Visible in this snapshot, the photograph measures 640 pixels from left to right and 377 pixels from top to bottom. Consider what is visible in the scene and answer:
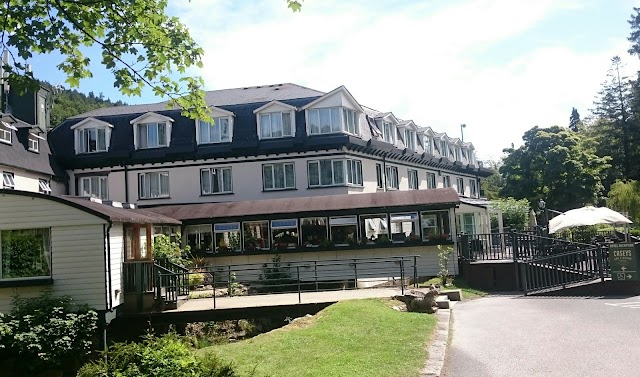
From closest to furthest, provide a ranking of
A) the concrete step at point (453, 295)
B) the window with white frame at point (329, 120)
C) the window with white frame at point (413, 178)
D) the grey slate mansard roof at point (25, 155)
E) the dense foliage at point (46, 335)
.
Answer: the dense foliage at point (46, 335), the concrete step at point (453, 295), the grey slate mansard roof at point (25, 155), the window with white frame at point (329, 120), the window with white frame at point (413, 178)

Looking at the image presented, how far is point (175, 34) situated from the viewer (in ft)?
31.2

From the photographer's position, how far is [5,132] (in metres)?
27.8

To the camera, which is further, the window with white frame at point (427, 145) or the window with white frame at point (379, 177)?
the window with white frame at point (427, 145)

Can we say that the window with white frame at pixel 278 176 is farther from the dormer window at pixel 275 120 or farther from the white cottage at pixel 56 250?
the white cottage at pixel 56 250

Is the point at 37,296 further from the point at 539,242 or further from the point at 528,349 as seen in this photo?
the point at 539,242

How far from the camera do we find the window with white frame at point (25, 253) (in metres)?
16.7

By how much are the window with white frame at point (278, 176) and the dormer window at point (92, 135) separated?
10.0 meters

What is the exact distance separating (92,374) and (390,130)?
30158 millimetres

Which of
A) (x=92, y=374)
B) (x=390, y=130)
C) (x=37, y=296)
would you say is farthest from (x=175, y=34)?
(x=390, y=130)

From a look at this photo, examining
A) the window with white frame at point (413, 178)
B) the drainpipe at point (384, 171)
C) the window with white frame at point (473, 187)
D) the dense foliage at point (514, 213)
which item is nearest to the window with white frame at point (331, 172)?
the drainpipe at point (384, 171)

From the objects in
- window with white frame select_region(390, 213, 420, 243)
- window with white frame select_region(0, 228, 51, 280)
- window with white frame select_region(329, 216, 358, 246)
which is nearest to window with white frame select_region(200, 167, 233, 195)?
window with white frame select_region(329, 216, 358, 246)

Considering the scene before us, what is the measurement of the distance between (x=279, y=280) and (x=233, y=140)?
11.5 meters

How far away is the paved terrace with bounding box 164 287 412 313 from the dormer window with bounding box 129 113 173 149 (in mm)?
15307

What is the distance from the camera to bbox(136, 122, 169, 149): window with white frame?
106ft
